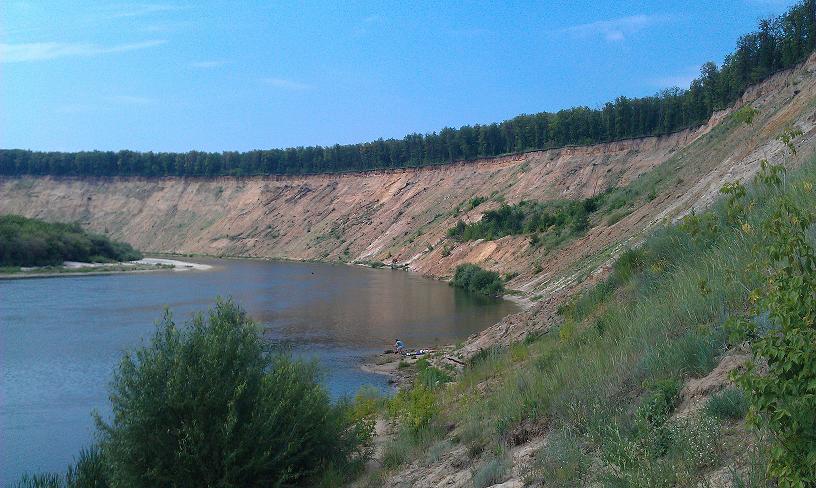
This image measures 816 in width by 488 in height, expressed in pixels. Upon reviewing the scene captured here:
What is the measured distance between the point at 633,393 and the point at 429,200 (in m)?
71.8

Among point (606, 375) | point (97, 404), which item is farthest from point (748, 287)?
point (97, 404)

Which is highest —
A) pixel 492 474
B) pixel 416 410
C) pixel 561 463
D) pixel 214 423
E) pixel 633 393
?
pixel 633 393

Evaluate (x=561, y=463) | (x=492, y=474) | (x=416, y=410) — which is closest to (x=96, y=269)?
(x=416, y=410)

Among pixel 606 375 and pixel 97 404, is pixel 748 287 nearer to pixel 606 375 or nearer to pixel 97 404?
pixel 606 375

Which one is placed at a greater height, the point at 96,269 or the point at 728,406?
the point at 728,406

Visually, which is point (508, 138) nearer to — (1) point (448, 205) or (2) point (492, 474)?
(1) point (448, 205)

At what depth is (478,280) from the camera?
45.8 m

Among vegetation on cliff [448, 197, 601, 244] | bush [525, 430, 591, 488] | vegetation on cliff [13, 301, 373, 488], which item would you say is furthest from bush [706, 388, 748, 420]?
vegetation on cliff [448, 197, 601, 244]

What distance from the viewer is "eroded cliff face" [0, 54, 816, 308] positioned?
1236 inches

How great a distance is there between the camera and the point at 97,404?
18609 mm

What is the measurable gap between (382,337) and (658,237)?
18.3 m

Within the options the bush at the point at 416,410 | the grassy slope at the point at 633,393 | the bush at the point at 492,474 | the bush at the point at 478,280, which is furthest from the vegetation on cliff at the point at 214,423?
the bush at the point at 478,280

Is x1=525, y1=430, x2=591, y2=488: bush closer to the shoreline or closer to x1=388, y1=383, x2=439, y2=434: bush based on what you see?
x1=388, y1=383, x2=439, y2=434: bush

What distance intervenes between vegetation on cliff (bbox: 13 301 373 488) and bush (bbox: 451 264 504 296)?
32.4 meters
